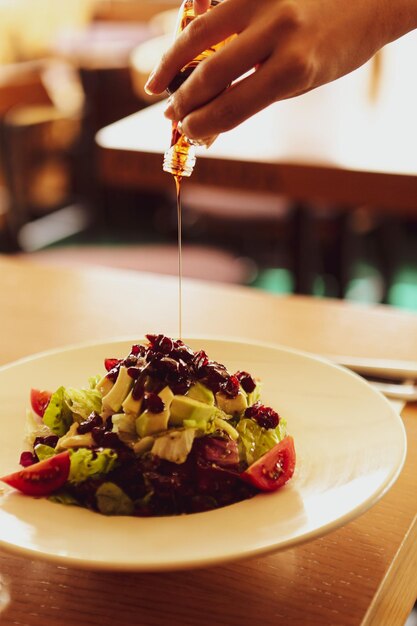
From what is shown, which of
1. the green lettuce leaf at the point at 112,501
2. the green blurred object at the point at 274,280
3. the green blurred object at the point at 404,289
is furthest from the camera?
the green blurred object at the point at 274,280

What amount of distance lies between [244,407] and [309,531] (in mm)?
272

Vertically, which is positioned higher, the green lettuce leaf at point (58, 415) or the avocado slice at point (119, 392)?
the avocado slice at point (119, 392)

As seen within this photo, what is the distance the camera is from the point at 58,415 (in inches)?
43.1

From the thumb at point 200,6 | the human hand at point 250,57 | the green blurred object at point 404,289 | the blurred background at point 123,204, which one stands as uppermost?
the thumb at point 200,6

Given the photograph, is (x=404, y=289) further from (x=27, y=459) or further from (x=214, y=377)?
(x=27, y=459)

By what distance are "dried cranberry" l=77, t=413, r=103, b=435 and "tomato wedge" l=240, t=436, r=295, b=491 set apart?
192mm

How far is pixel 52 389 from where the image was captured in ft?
4.01

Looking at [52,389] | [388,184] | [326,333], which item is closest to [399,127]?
[388,184]

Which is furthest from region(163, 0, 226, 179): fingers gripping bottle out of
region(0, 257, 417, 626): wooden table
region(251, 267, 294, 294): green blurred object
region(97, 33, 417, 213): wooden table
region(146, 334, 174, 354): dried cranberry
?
region(251, 267, 294, 294): green blurred object

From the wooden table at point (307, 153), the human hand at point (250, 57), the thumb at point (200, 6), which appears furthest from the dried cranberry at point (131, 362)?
the wooden table at point (307, 153)

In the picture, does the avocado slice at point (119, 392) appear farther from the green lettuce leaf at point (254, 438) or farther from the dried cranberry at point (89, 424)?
the green lettuce leaf at point (254, 438)

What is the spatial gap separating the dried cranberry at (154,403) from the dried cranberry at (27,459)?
150 millimetres

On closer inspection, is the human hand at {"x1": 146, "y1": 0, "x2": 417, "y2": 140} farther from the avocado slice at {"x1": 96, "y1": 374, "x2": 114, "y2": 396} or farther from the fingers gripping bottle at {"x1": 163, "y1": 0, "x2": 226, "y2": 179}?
the avocado slice at {"x1": 96, "y1": 374, "x2": 114, "y2": 396}

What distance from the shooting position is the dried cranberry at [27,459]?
1.01 meters
